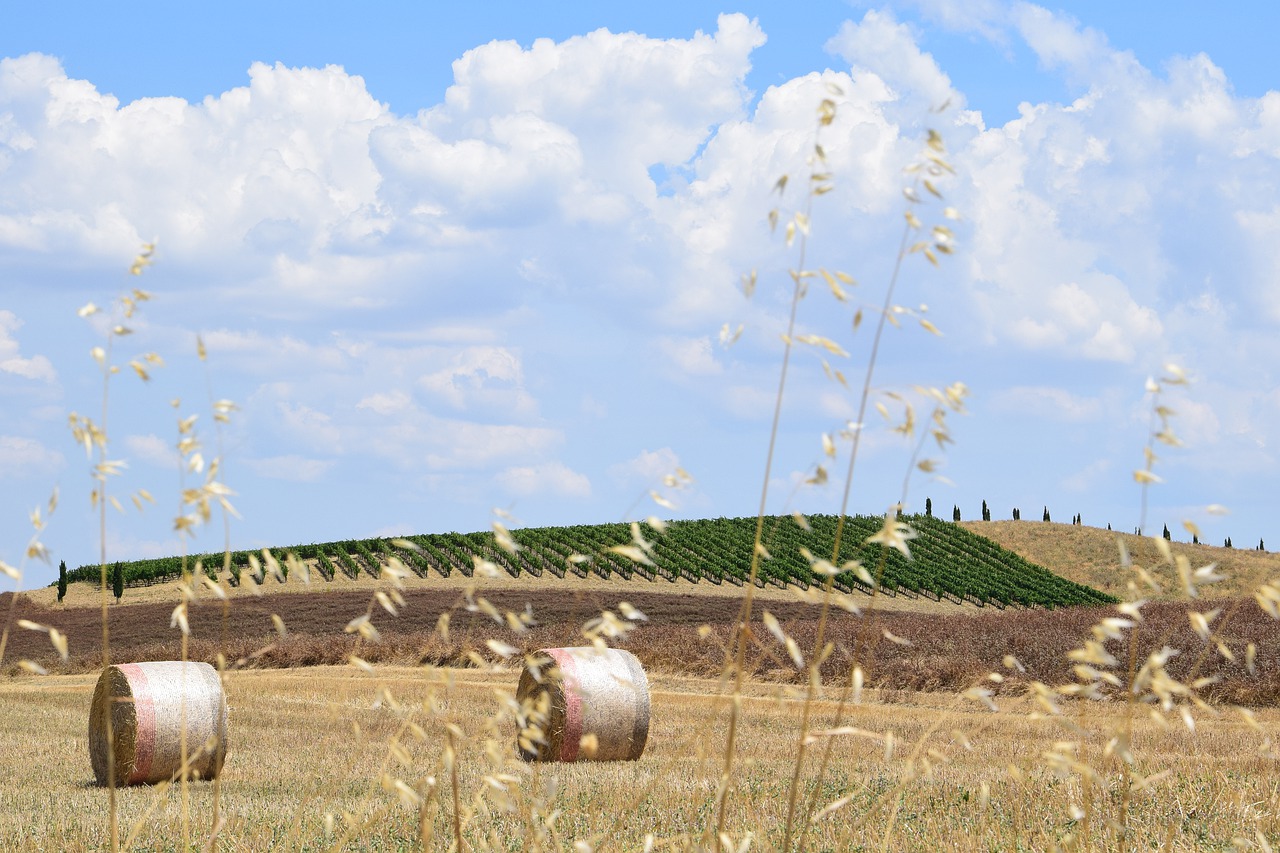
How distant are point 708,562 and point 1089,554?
918 inches

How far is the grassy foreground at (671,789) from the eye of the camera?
629 cm

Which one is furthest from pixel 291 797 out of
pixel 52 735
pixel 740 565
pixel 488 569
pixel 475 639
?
pixel 740 565

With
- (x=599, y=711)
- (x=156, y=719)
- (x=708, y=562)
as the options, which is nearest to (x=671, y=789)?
(x=599, y=711)

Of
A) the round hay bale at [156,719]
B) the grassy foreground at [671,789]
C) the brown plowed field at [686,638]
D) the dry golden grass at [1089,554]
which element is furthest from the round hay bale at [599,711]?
the dry golden grass at [1089,554]

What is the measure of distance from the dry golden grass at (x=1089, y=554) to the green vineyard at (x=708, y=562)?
8.84ft

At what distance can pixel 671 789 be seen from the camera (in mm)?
8703

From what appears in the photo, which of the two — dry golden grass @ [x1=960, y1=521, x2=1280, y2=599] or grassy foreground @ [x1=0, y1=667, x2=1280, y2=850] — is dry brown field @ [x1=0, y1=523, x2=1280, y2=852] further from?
dry golden grass @ [x1=960, y1=521, x2=1280, y2=599]

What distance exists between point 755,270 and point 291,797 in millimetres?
7283

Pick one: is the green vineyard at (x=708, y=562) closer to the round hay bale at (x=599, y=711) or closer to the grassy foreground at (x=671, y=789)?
the grassy foreground at (x=671, y=789)

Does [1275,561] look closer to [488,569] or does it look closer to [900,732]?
[900,732]

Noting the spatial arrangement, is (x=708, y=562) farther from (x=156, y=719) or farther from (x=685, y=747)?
(x=685, y=747)

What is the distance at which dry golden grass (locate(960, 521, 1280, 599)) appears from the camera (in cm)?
5862

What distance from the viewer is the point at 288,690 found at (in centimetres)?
2078

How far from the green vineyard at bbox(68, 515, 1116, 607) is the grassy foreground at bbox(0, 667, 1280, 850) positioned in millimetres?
27090
